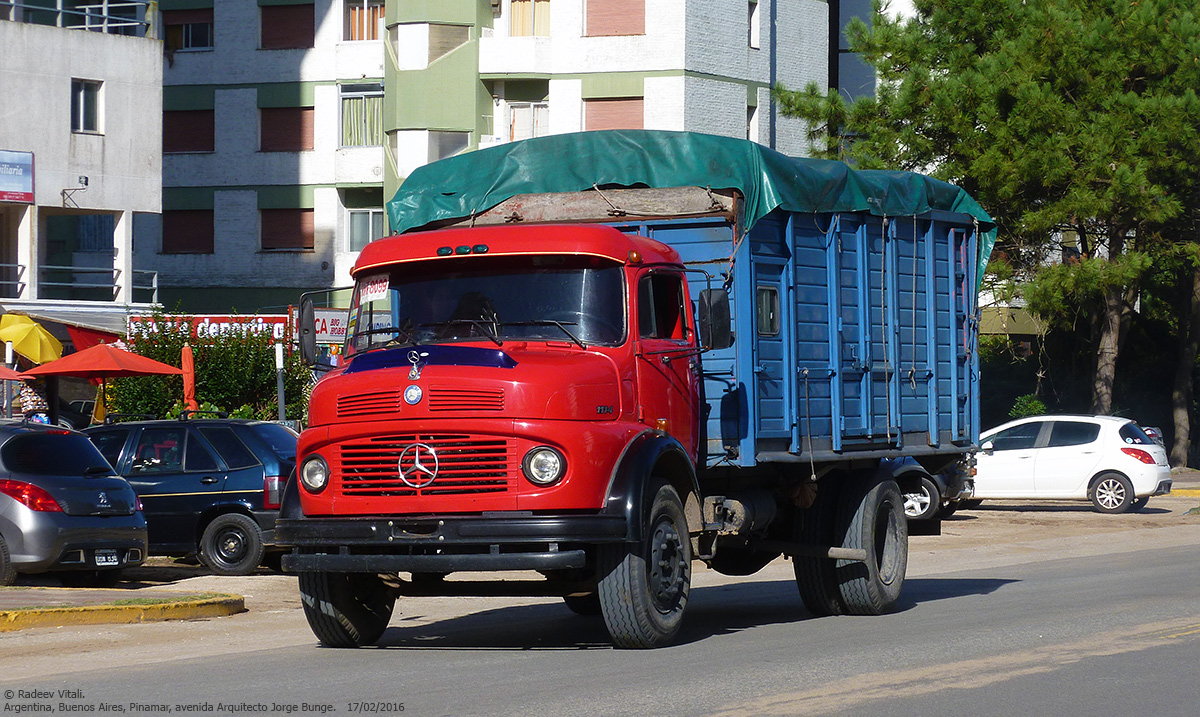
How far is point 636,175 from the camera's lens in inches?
469

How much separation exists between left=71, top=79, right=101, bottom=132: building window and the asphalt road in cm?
2737

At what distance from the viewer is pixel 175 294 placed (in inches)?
1871

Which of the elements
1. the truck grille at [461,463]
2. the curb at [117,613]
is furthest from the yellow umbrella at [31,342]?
the truck grille at [461,463]

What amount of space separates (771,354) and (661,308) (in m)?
1.21

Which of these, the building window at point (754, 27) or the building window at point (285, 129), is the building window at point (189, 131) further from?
the building window at point (754, 27)

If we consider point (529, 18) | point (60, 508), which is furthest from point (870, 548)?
point (529, 18)

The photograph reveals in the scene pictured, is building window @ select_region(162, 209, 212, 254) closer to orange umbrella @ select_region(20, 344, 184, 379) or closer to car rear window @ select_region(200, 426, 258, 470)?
orange umbrella @ select_region(20, 344, 184, 379)

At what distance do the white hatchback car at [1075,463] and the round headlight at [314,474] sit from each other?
1909 cm

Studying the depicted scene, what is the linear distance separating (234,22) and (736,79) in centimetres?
1496

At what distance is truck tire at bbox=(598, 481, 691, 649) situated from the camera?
9.80 m

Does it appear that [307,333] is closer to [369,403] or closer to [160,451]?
[369,403]

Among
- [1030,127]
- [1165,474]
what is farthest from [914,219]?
[1030,127]

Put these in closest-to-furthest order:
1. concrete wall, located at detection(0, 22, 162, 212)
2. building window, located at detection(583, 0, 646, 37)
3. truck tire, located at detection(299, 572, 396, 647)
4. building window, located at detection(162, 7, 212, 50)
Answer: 1. truck tire, located at detection(299, 572, 396, 647)
2. concrete wall, located at detection(0, 22, 162, 212)
3. building window, located at detection(583, 0, 646, 37)
4. building window, located at detection(162, 7, 212, 50)

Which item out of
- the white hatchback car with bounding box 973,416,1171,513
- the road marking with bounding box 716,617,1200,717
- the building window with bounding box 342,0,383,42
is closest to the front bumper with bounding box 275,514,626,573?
the road marking with bounding box 716,617,1200,717
